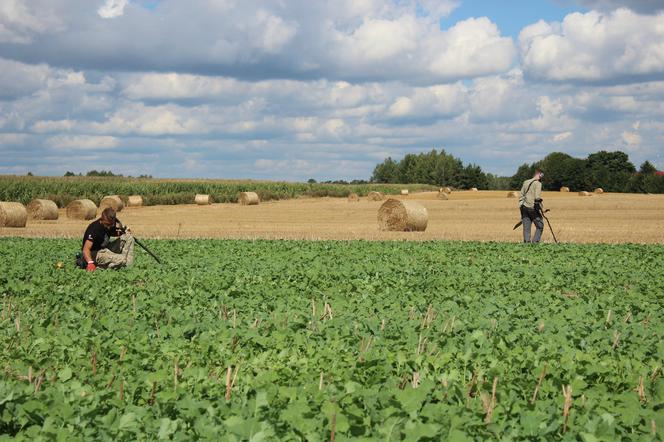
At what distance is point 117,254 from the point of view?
52.4ft

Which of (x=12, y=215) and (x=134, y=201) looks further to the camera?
(x=134, y=201)

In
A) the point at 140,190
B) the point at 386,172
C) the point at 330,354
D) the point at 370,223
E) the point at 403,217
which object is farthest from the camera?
the point at 386,172

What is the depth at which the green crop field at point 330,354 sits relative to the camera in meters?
5.44

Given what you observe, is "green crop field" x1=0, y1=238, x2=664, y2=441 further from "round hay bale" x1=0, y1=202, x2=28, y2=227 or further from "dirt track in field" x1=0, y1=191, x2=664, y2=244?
"round hay bale" x1=0, y1=202, x2=28, y2=227

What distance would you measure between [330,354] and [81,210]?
32.7 meters

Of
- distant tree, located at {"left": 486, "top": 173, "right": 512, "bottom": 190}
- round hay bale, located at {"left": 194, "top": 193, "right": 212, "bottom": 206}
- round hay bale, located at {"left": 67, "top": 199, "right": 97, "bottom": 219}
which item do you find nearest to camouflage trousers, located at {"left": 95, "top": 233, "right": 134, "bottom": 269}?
round hay bale, located at {"left": 67, "top": 199, "right": 97, "bottom": 219}

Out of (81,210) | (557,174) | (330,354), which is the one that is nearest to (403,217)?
(81,210)

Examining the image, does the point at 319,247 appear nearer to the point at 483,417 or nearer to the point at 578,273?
the point at 578,273

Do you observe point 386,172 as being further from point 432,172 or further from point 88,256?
point 88,256

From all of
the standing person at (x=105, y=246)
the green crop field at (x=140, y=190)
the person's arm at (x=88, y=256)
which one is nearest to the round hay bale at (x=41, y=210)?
the green crop field at (x=140, y=190)

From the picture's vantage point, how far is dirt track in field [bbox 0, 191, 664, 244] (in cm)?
2845

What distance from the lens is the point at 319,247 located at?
2089cm

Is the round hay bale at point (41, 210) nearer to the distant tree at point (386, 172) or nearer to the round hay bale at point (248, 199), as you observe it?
the round hay bale at point (248, 199)

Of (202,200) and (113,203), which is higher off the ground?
(202,200)
